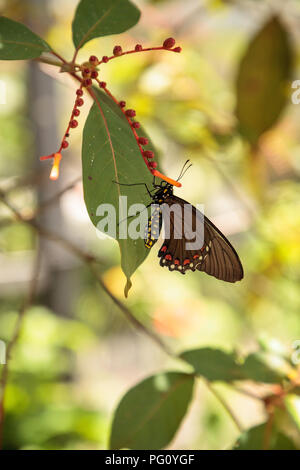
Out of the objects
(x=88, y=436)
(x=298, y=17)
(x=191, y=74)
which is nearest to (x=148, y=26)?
(x=191, y=74)

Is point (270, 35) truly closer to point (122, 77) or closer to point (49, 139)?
point (122, 77)

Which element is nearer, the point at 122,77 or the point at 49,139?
the point at 122,77

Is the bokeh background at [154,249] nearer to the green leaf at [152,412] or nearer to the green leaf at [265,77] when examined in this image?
the green leaf at [265,77]

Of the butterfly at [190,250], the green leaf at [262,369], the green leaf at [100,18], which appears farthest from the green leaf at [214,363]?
the green leaf at [100,18]

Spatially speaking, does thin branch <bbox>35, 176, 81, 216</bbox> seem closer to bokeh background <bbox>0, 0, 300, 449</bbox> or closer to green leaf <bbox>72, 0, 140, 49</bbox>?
bokeh background <bbox>0, 0, 300, 449</bbox>

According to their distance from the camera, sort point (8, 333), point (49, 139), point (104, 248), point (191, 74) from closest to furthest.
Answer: point (191, 74), point (8, 333), point (49, 139), point (104, 248)

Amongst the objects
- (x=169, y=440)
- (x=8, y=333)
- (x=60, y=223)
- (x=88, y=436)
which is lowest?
(x=88, y=436)

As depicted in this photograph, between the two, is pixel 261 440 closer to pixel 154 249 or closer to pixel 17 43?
pixel 17 43
